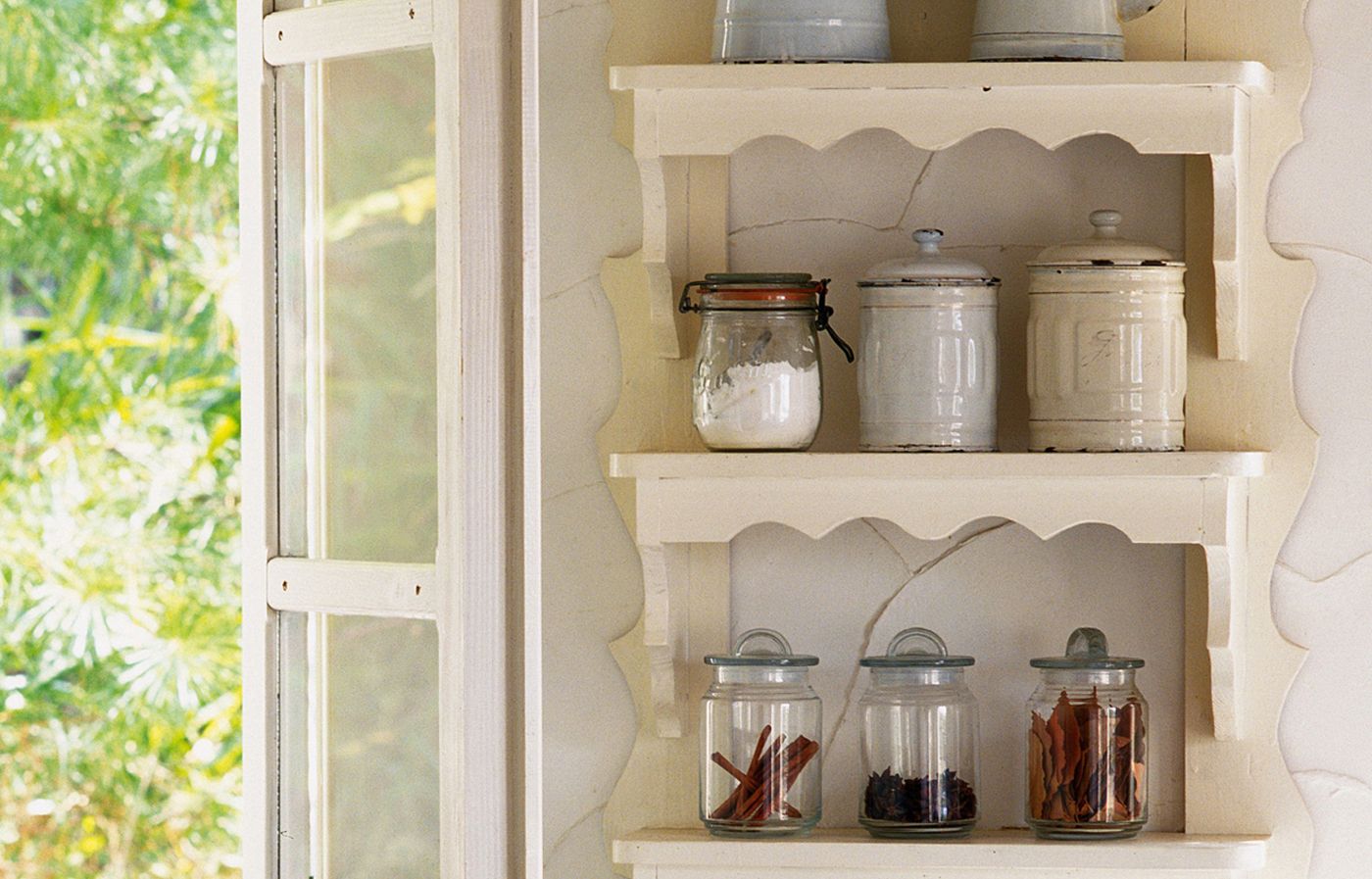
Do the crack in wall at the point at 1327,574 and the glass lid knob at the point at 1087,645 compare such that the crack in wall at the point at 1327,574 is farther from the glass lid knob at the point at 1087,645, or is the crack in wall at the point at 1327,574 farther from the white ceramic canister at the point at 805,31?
the white ceramic canister at the point at 805,31

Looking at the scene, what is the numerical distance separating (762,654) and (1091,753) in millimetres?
277

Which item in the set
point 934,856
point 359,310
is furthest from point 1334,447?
point 359,310

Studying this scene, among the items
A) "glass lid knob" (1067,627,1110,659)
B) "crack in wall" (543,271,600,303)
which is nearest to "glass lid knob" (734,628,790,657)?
"glass lid knob" (1067,627,1110,659)

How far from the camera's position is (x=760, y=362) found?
1216 millimetres

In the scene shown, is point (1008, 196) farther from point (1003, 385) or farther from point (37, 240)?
point (37, 240)

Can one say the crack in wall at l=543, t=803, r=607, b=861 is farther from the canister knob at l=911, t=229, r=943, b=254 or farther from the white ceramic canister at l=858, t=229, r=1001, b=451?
the canister knob at l=911, t=229, r=943, b=254

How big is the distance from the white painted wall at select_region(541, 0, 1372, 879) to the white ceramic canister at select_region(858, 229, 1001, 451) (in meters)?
0.09

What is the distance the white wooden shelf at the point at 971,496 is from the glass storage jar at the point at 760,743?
0.42ft

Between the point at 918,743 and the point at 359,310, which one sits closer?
the point at 359,310

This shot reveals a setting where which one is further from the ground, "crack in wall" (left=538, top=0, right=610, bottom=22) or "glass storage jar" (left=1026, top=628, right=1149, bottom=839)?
"crack in wall" (left=538, top=0, right=610, bottom=22)

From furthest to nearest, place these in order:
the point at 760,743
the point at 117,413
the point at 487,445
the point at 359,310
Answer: the point at 117,413 < the point at 760,743 < the point at 359,310 < the point at 487,445

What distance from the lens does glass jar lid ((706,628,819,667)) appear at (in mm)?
1263

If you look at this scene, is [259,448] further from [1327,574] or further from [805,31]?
[1327,574]

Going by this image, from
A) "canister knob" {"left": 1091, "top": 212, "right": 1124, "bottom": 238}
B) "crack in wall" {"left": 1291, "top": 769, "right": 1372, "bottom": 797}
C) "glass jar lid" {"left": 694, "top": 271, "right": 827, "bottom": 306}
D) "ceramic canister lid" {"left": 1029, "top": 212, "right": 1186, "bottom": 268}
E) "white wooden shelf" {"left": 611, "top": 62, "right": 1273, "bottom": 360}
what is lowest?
"crack in wall" {"left": 1291, "top": 769, "right": 1372, "bottom": 797}
